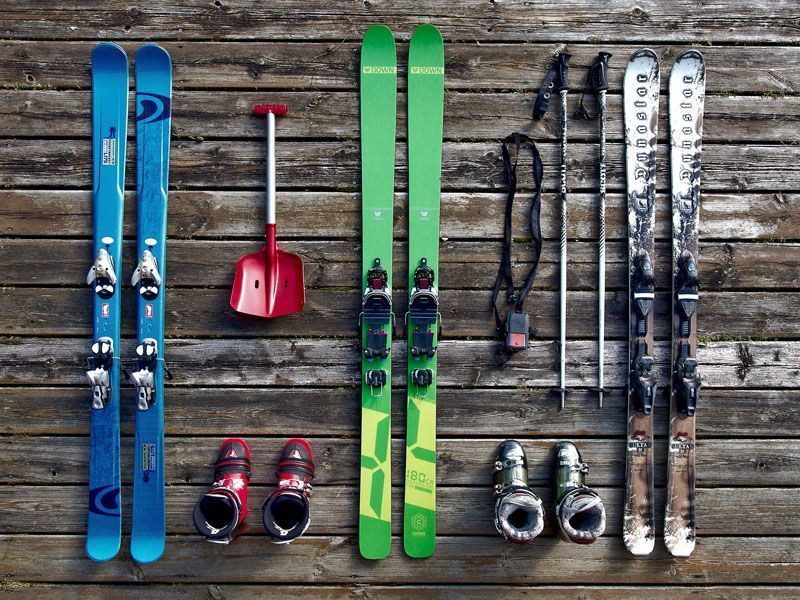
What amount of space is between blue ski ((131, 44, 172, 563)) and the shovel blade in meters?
0.38

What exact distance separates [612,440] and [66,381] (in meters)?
2.62

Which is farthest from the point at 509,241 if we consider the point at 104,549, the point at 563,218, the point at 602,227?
the point at 104,549

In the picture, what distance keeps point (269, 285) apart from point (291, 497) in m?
0.96

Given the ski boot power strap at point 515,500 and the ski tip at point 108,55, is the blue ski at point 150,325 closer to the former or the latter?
the ski tip at point 108,55

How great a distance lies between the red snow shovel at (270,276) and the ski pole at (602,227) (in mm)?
1399

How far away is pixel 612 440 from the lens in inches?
103

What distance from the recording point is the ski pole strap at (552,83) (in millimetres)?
2592

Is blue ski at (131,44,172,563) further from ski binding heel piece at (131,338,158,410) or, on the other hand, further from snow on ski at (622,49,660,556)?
snow on ski at (622,49,660,556)

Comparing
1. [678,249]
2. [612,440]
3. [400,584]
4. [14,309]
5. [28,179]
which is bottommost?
[400,584]

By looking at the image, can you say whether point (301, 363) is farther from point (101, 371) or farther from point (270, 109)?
point (270, 109)

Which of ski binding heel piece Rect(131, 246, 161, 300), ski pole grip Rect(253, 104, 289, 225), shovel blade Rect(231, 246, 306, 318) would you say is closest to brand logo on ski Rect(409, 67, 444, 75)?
ski pole grip Rect(253, 104, 289, 225)

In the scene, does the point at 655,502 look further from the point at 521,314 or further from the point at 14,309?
the point at 14,309

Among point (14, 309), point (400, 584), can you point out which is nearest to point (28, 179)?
Answer: point (14, 309)

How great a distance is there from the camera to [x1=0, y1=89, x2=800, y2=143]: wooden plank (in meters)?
2.64
